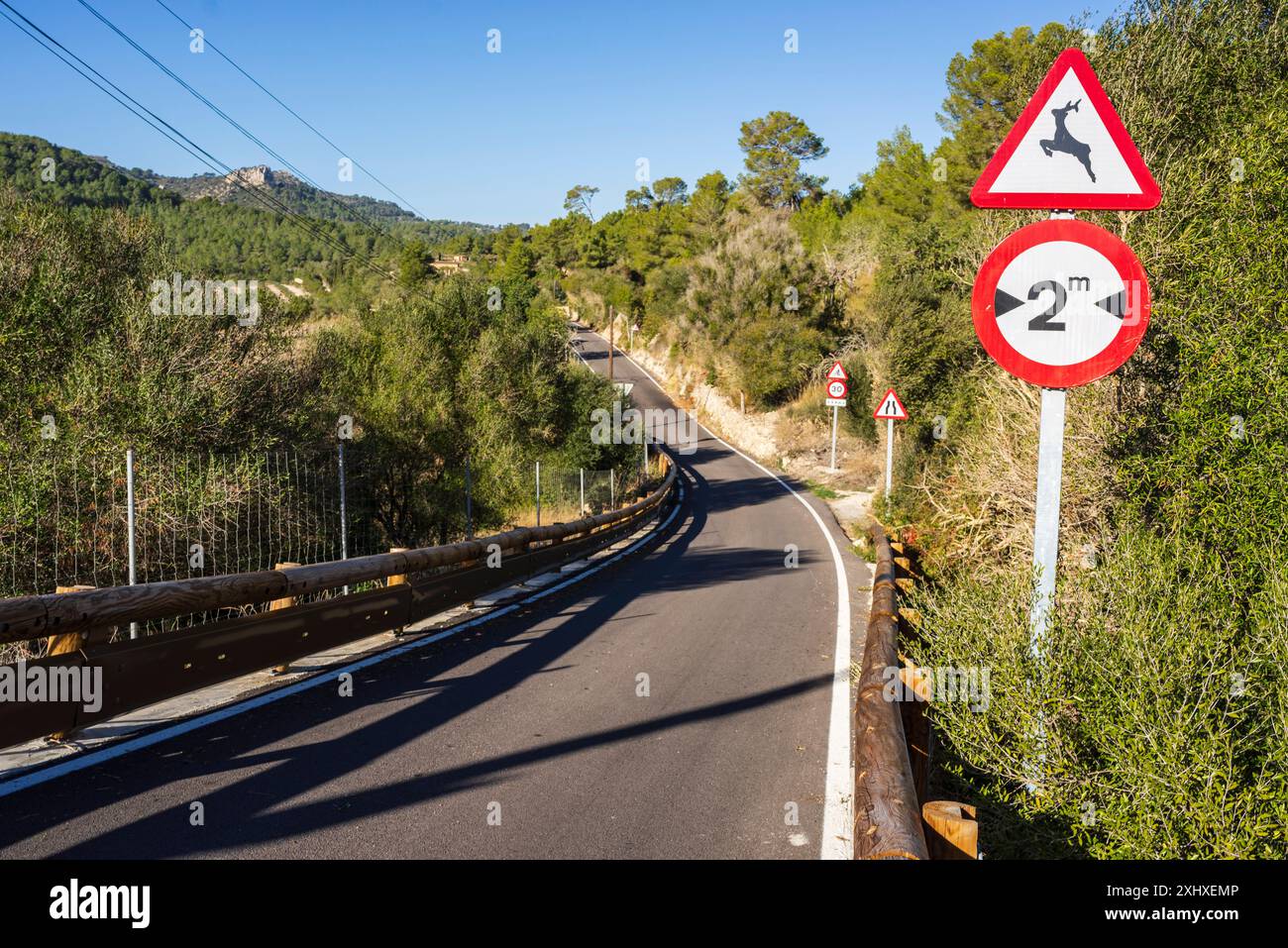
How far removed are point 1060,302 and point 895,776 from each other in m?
2.14

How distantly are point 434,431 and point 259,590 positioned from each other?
1484cm

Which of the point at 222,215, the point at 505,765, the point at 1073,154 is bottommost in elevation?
the point at 505,765

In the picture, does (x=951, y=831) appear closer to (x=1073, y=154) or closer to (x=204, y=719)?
(x=1073, y=154)

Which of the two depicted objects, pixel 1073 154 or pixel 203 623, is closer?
pixel 1073 154

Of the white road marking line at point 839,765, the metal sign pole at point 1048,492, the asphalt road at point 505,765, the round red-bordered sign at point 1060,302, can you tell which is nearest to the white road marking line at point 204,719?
the asphalt road at point 505,765

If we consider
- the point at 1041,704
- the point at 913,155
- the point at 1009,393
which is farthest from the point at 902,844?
the point at 913,155

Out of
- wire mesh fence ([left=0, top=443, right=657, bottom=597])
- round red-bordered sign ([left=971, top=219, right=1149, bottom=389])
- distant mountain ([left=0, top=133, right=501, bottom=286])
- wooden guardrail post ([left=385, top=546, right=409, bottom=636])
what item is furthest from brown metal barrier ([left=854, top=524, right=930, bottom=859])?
distant mountain ([left=0, top=133, right=501, bottom=286])

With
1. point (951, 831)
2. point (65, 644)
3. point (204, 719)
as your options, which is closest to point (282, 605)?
point (204, 719)

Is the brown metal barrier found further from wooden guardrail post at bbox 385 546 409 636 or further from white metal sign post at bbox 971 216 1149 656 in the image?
wooden guardrail post at bbox 385 546 409 636

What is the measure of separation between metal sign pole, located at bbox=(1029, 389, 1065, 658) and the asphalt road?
1.70m

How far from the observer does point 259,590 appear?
6.32 metres

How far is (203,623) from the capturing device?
5.98 meters

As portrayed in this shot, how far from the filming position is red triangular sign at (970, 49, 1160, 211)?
12.1 ft

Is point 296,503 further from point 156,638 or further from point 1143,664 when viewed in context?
point 1143,664
